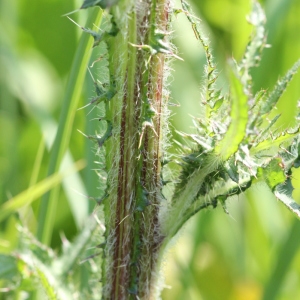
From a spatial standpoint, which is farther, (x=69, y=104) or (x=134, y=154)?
(x=69, y=104)

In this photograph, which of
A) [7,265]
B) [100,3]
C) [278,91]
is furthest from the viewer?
[7,265]

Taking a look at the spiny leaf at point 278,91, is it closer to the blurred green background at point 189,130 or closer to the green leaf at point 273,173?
the green leaf at point 273,173

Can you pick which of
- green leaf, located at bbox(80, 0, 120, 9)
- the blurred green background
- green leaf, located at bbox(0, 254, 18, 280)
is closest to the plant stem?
green leaf, located at bbox(80, 0, 120, 9)

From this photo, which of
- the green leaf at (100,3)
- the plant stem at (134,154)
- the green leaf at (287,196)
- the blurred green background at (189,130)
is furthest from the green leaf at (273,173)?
the blurred green background at (189,130)

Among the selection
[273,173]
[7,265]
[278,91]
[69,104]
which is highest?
[278,91]

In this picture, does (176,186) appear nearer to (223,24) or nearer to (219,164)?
(219,164)

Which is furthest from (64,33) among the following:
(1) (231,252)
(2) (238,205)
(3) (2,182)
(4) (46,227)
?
(4) (46,227)

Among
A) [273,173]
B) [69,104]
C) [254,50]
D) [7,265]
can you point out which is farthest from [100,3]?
[7,265]

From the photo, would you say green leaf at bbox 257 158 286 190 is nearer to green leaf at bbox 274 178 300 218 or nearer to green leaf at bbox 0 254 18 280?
green leaf at bbox 274 178 300 218

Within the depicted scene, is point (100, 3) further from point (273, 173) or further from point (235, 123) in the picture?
point (273, 173)
